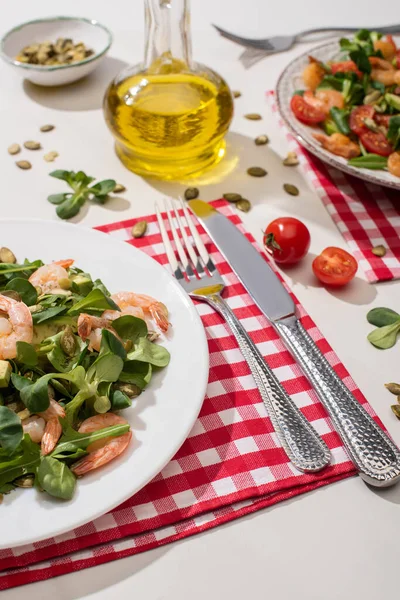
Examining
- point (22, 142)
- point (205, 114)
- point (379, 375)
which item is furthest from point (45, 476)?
point (22, 142)

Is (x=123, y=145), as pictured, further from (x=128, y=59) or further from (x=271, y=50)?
(x=271, y=50)

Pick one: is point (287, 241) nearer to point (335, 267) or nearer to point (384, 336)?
point (335, 267)

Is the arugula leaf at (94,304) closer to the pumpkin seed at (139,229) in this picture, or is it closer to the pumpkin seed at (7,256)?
the pumpkin seed at (7,256)

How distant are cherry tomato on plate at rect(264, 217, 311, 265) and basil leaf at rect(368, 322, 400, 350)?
0.22 meters

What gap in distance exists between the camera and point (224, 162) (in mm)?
1631

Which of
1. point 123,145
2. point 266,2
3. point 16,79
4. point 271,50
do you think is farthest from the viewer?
point 266,2

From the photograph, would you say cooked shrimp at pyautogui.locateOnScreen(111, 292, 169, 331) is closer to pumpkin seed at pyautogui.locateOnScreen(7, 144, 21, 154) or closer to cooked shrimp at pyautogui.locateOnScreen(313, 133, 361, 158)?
cooked shrimp at pyautogui.locateOnScreen(313, 133, 361, 158)

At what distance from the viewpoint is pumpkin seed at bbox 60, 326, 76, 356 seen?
3.17 ft

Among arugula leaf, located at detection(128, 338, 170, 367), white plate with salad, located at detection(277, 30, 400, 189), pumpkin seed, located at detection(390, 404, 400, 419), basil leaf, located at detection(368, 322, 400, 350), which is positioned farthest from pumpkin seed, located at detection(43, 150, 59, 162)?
pumpkin seed, located at detection(390, 404, 400, 419)

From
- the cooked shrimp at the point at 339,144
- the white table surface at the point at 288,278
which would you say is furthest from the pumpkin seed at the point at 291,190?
the cooked shrimp at the point at 339,144

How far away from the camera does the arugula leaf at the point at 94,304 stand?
3.28ft

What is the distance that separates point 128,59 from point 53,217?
2.56 feet

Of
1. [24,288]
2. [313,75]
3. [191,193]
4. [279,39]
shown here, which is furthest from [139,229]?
[279,39]

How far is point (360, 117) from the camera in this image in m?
1.51
